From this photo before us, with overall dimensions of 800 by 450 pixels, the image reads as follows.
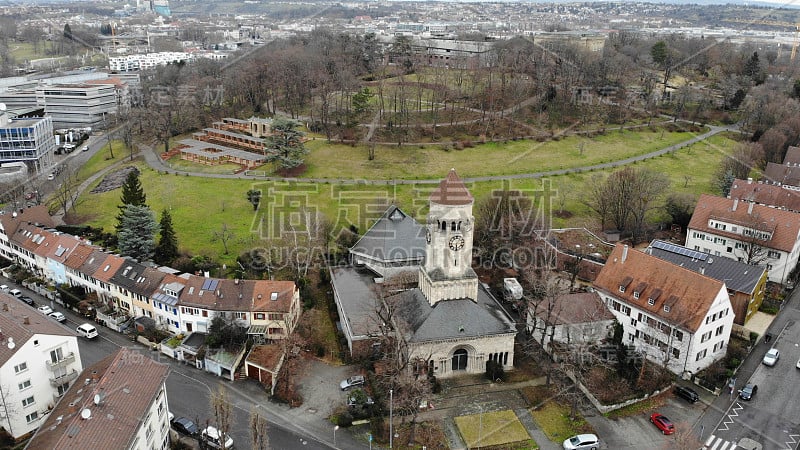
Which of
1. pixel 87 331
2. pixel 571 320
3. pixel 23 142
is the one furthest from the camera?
pixel 23 142

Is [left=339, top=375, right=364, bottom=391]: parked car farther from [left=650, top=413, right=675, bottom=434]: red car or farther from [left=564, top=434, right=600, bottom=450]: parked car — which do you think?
[left=650, top=413, right=675, bottom=434]: red car

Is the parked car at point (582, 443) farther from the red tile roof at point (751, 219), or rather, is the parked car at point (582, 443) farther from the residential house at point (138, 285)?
the residential house at point (138, 285)

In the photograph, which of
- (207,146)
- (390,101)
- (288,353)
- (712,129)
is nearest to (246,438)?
(288,353)

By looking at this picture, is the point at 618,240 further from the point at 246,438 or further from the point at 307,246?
the point at 246,438

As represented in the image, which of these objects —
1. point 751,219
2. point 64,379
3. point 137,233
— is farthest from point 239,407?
point 751,219

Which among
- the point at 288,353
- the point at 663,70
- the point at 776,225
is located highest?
the point at 663,70

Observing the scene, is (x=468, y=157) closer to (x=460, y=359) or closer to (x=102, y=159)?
(x=460, y=359)

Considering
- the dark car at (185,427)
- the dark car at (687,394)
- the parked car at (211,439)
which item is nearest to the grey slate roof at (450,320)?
the dark car at (687,394)

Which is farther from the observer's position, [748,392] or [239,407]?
[748,392]
